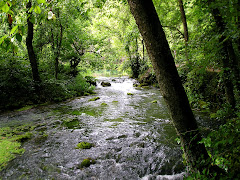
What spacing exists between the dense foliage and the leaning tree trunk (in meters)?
0.24

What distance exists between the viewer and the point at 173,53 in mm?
11242

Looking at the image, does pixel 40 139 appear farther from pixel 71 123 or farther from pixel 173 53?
pixel 173 53

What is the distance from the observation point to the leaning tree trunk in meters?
1.71

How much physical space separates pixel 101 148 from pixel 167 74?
340 centimetres

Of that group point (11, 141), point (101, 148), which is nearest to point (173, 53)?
point (101, 148)

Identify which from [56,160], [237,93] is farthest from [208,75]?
[56,160]

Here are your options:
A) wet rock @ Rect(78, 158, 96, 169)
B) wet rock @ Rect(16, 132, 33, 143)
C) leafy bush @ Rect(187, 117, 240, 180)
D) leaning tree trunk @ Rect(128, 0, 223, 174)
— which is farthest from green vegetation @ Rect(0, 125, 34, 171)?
leafy bush @ Rect(187, 117, 240, 180)

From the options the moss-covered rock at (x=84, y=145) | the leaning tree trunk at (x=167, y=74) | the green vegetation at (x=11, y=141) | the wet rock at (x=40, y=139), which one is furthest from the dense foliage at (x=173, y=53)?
the wet rock at (x=40, y=139)

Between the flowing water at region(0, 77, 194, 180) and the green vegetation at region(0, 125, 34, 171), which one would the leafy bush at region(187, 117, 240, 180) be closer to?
the flowing water at region(0, 77, 194, 180)

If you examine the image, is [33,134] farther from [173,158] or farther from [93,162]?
[173,158]

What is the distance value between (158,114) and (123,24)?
16750 millimetres

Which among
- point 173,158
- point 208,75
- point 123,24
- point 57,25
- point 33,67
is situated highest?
point 123,24

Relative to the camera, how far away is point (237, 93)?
5.24m

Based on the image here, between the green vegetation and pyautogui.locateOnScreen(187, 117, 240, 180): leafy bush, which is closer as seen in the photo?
pyautogui.locateOnScreen(187, 117, 240, 180): leafy bush
